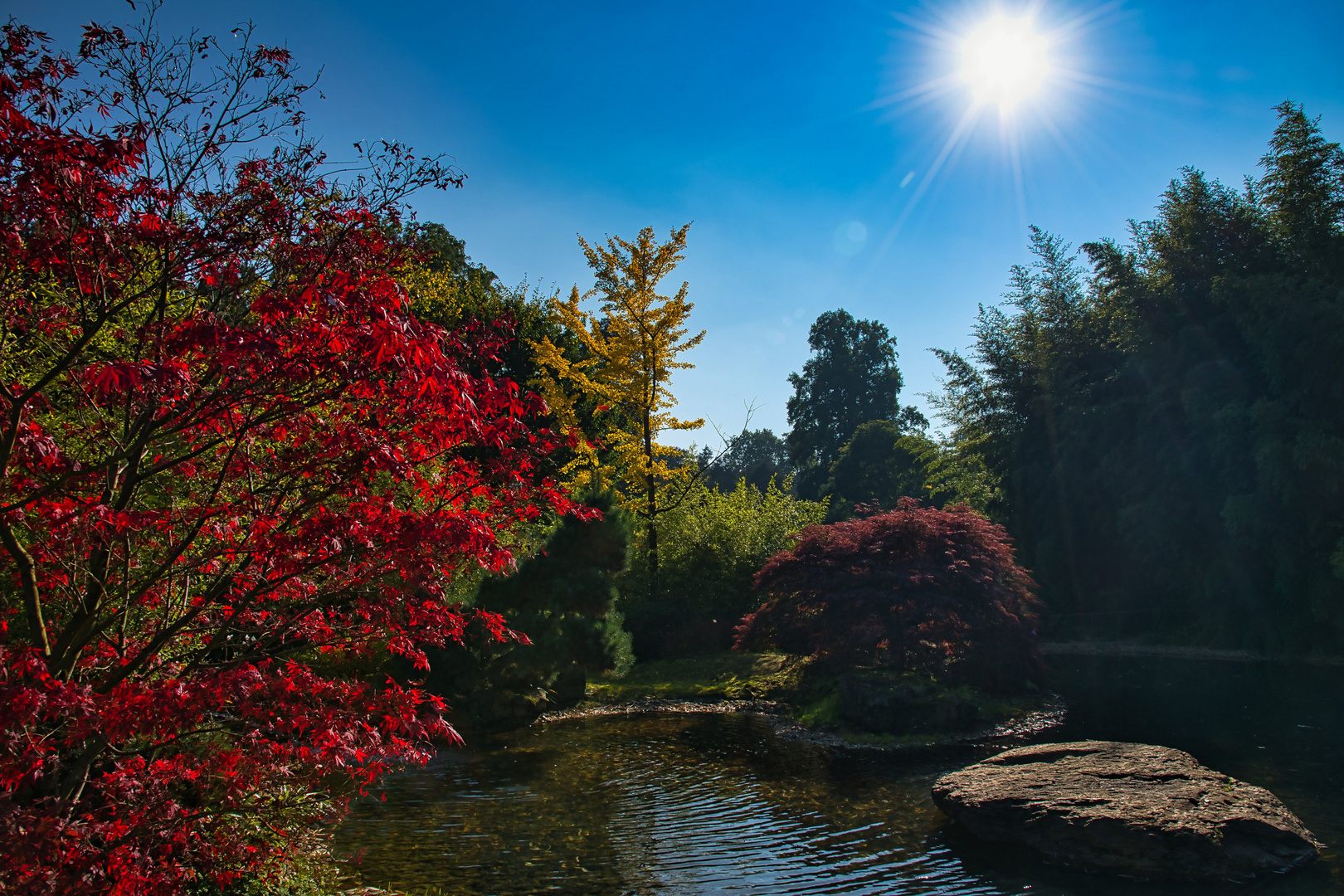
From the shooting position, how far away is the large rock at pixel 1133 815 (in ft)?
18.9

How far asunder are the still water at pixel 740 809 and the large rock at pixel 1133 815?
19 cm

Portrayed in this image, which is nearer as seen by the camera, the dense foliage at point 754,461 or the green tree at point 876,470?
the green tree at point 876,470

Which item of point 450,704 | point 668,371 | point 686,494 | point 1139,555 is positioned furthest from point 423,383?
point 1139,555

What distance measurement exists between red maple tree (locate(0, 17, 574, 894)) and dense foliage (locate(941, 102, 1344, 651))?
19.0 metres

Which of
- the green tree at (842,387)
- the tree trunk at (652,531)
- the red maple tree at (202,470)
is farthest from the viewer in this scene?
the green tree at (842,387)

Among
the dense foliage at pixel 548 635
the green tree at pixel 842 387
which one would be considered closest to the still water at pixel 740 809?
the dense foliage at pixel 548 635

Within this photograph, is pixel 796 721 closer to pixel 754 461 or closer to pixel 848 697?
pixel 848 697

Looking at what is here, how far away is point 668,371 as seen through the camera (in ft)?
59.9

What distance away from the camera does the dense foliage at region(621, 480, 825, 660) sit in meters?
18.0

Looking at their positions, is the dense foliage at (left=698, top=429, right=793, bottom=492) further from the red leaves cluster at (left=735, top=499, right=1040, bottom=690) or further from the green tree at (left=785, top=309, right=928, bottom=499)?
the red leaves cluster at (left=735, top=499, right=1040, bottom=690)

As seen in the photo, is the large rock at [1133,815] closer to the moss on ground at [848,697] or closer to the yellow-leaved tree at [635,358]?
the moss on ground at [848,697]

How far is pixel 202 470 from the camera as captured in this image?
14.6 ft

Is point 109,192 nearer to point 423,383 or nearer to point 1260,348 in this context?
point 423,383

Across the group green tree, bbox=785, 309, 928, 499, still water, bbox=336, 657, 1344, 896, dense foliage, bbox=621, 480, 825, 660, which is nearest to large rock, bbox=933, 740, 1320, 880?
still water, bbox=336, 657, 1344, 896
